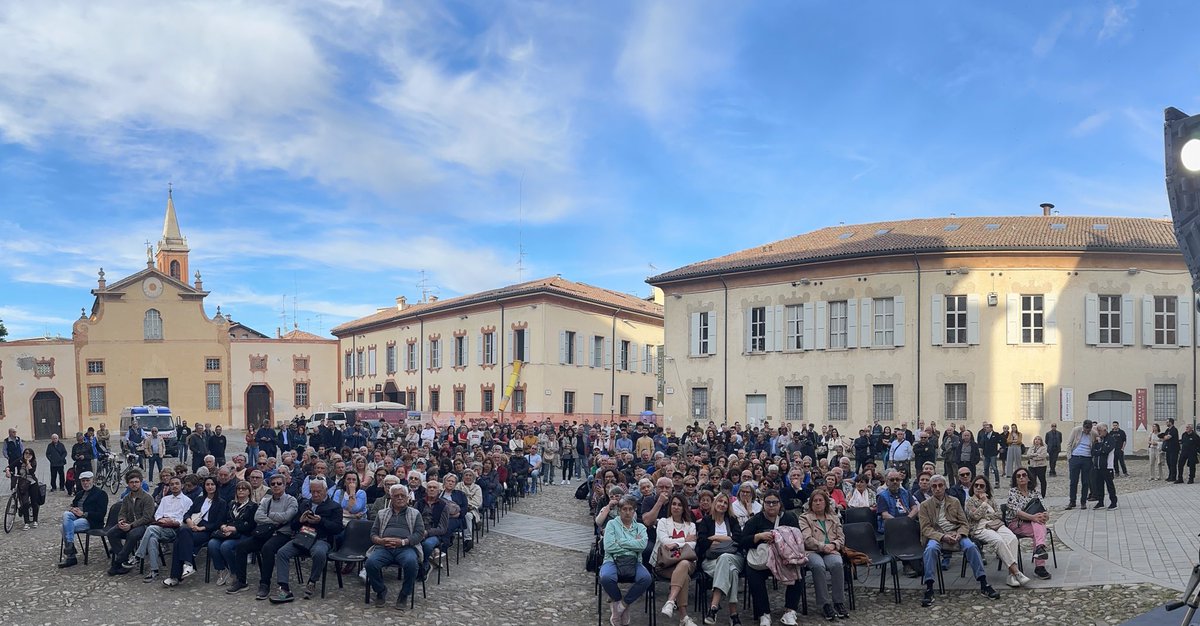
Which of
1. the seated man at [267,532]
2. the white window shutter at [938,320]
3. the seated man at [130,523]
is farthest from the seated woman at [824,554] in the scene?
the white window shutter at [938,320]

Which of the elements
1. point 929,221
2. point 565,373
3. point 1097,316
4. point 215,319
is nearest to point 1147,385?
point 1097,316

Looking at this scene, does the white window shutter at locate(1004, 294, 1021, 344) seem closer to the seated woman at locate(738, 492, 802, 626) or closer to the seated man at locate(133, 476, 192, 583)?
the seated woman at locate(738, 492, 802, 626)

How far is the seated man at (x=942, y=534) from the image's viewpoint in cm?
1043

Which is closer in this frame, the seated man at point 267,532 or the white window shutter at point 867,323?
the seated man at point 267,532

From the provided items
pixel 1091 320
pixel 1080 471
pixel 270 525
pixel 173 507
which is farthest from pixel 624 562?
pixel 1091 320

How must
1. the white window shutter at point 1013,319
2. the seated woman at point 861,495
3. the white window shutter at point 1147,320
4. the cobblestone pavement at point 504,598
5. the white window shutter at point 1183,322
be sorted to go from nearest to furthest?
the cobblestone pavement at point 504,598 < the seated woman at point 861,495 < the white window shutter at point 1183,322 < the white window shutter at point 1147,320 < the white window shutter at point 1013,319

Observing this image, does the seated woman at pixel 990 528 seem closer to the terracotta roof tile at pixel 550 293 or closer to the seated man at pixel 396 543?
the seated man at pixel 396 543

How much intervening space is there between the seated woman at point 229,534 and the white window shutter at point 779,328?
2711 centimetres

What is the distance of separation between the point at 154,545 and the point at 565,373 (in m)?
34.9

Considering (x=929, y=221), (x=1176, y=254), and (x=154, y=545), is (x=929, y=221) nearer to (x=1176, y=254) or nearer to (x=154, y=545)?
(x=1176, y=254)

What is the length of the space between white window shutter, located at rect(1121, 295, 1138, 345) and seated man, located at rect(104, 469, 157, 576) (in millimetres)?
30366

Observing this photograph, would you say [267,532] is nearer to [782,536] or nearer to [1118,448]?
[782,536]

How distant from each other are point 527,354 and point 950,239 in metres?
19.9

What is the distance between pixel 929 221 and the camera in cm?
3869
